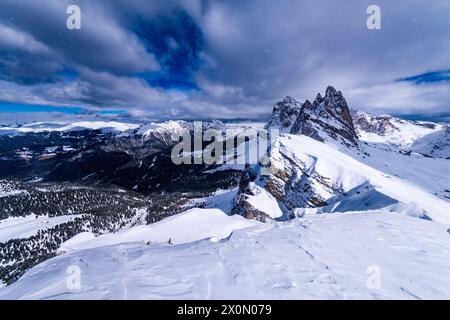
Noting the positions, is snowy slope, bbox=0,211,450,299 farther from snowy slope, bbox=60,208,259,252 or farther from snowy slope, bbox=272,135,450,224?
snowy slope, bbox=272,135,450,224

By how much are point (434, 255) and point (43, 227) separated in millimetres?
193985

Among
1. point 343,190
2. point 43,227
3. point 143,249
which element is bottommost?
point 43,227

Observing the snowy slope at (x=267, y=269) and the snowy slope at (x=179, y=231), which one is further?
the snowy slope at (x=179, y=231)

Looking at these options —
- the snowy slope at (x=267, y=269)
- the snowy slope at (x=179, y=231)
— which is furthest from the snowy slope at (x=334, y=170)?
the snowy slope at (x=267, y=269)

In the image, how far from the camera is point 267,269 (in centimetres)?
970

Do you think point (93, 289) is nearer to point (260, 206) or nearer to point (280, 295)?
point (280, 295)

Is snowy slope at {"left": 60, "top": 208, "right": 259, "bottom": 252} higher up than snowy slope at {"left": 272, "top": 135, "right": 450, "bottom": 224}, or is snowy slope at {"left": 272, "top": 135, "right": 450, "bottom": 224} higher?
snowy slope at {"left": 272, "top": 135, "right": 450, "bottom": 224}

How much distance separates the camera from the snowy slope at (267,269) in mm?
7992

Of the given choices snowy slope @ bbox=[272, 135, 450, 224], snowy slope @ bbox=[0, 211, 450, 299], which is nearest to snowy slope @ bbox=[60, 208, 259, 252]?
snowy slope @ bbox=[0, 211, 450, 299]

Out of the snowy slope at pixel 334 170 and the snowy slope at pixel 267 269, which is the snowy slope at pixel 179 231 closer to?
the snowy slope at pixel 267 269

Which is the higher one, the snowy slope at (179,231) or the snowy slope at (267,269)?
the snowy slope at (267,269)

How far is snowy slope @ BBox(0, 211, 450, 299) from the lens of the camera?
315 inches
